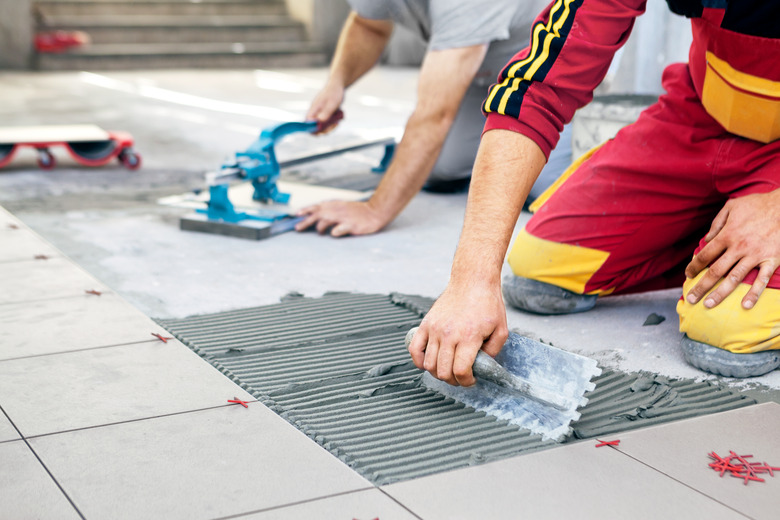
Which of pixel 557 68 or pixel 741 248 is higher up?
pixel 557 68

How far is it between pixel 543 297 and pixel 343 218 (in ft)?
3.03

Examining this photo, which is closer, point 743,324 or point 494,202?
point 494,202

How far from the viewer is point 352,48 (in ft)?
10.6

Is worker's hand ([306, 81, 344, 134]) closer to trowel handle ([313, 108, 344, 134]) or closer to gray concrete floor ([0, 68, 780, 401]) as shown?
trowel handle ([313, 108, 344, 134])

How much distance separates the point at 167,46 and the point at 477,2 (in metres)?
7.19

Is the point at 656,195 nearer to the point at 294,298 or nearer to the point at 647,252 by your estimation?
the point at 647,252

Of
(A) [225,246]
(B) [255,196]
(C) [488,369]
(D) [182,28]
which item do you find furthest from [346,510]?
(D) [182,28]

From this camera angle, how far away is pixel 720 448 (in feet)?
4.75

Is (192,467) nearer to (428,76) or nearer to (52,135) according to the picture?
(428,76)

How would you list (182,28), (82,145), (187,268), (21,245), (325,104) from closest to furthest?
(187,268) < (21,245) < (325,104) < (82,145) < (182,28)

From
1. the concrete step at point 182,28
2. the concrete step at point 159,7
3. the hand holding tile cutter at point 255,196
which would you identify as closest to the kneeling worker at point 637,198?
the hand holding tile cutter at point 255,196

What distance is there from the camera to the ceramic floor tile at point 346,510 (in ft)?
3.98

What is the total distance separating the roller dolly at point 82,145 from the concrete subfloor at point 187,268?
66 mm

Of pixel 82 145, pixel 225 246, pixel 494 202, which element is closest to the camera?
pixel 494 202
